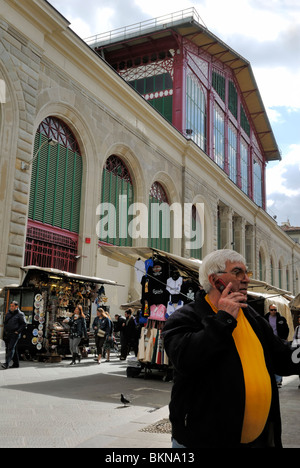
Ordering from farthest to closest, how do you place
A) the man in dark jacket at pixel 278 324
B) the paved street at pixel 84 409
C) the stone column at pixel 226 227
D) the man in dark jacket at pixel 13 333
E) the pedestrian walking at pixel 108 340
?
the stone column at pixel 226 227 → the pedestrian walking at pixel 108 340 → the man in dark jacket at pixel 13 333 → the man in dark jacket at pixel 278 324 → the paved street at pixel 84 409

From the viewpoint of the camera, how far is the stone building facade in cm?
1486

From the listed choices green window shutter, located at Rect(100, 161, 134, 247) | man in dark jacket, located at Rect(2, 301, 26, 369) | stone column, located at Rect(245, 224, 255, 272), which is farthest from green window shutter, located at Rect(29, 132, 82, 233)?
stone column, located at Rect(245, 224, 255, 272)

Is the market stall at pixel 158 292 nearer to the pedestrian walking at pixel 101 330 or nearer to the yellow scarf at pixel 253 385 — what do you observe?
the pedestrian walking at pixel 101 330

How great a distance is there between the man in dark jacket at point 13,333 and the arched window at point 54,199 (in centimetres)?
531

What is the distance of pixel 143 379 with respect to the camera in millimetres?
10633

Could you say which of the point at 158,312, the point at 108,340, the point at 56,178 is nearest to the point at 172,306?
the point at 158,312

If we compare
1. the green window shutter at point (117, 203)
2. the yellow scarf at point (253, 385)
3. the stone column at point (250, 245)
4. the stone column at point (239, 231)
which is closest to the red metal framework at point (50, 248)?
the green window shutter at point (117, 203)

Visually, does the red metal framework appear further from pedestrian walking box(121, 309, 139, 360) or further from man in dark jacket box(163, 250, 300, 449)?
man in dark jacket box(163, 250, 300, 449)

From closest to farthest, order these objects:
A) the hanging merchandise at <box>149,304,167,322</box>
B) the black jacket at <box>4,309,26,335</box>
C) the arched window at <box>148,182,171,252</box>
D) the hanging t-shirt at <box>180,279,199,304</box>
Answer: the hanging merchandise at <box>149,304,167,322</box> → the hanging t-shirt at <box>180,279,199,304</box> → the black jacket at <box>4,309,26,335</box> → the arched window at <box>148,182,171,252</box>

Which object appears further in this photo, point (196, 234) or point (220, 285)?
point (196, 234)

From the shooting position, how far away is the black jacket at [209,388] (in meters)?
1.93

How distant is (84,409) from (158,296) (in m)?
4.52

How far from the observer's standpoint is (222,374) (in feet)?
6.48

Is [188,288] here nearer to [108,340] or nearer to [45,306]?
[108,340]
